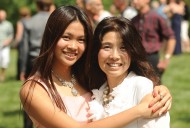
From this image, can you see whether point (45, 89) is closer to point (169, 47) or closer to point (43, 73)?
point (43, 73)

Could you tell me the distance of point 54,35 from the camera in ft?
10.7

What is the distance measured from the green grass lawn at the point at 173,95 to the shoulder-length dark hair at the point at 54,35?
9.11ft

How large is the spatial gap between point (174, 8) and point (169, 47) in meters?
8.78

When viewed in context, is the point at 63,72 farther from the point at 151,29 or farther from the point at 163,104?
the point at 151,29

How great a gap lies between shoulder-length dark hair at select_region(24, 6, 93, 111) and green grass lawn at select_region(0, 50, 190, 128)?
9.11ft

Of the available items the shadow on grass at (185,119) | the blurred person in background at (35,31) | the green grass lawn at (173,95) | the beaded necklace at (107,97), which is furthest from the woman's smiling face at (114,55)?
the shadow on grass at (185,119)

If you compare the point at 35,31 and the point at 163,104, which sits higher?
the point at 163,104

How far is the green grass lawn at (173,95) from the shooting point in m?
8.66

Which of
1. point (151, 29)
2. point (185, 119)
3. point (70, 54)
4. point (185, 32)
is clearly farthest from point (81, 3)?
point (185, 32)

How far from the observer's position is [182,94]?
35.2 feet

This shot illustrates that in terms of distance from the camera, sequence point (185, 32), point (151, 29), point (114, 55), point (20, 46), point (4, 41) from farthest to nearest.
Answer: point (185, 32), point (4, 41), point (20, 46), point (151, 29), point (114, 55)

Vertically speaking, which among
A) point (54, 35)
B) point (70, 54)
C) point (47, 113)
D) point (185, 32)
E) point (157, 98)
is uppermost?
point (54, 35)

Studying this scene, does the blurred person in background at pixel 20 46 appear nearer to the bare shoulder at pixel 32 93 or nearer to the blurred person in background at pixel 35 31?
the blurred person in background at pixel 35 31

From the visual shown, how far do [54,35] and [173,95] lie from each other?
7572 mm
